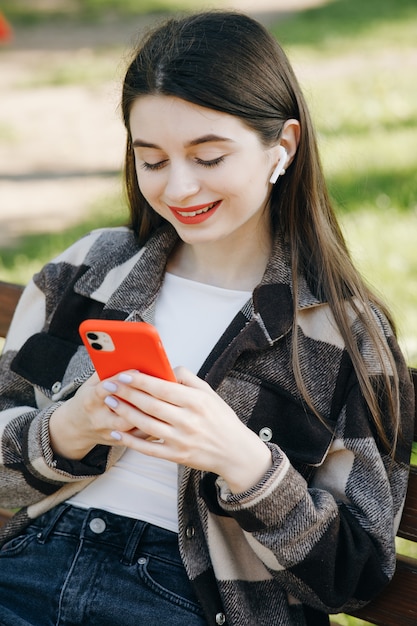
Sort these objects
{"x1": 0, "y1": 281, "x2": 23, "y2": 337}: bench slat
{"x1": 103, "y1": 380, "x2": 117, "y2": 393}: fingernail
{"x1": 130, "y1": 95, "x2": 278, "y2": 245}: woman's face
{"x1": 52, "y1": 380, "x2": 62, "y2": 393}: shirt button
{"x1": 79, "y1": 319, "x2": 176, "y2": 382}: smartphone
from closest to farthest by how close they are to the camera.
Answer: {"x1": 79, "y1": 319, "x2": 176, "y2": 382}: smartphone, {"x1": 103, "y1": 380, "x2": 117, "y2": 393}: fingernail, {"x1": 130, "y1": 95, "x2": 278, "y2": 245}: woman's face, {"x1": 52, "y1": 380, "x2": 62, "y2": 393}: shirt button, {"x1": 0, "y1": 281, "x2": 23, "y2": 337}: bench slat

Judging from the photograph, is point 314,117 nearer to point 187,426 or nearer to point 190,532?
point 190,532

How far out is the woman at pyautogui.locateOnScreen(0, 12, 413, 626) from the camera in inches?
83.7

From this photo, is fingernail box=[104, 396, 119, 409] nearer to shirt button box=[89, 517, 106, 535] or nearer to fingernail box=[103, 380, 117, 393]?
fingernail box=[103, 380, 117, 393]

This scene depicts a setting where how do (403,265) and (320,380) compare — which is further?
(403,265)

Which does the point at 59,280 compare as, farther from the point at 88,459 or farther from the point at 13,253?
the point at 13,253

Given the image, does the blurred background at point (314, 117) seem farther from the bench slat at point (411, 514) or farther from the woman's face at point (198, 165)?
the bench slat at point (411, 514)

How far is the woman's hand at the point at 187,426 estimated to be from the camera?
1962 mm

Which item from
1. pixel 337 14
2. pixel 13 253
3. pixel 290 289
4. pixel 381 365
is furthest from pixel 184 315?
pixel 337 14

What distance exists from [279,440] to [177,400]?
414 millimetres

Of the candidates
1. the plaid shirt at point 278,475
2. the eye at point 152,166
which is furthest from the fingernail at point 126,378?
the eye at point 152,166

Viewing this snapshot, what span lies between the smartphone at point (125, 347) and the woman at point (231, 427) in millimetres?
82

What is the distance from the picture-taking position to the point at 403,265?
499 cm

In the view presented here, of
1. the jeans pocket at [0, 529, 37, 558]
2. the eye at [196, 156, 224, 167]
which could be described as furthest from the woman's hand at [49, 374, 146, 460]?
the eye at [196, 156, 224, 167]

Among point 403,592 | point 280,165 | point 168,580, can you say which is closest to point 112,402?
point 168,580
